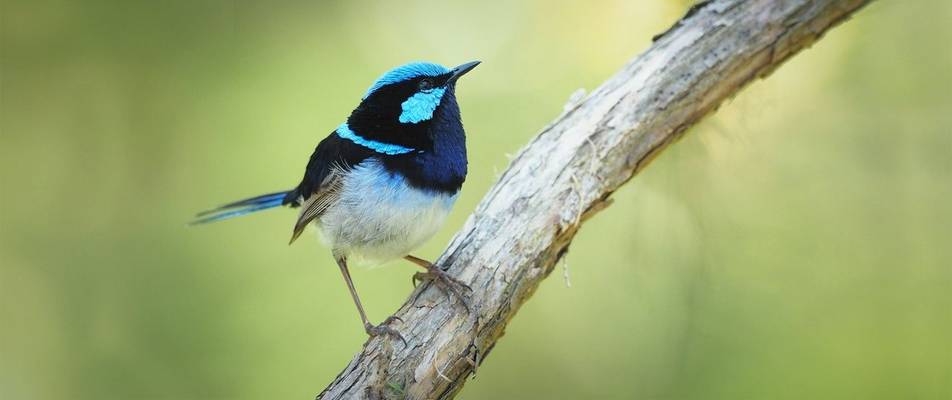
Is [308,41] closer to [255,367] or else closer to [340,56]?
[340,56]

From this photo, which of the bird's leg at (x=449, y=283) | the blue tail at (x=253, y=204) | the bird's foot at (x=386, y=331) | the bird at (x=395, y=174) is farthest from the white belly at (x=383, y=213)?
the blue tail at (x=253, y=204)

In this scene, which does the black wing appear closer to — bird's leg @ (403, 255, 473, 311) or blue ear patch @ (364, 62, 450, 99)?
blue ear patch @ (364, 62, 450, 99)

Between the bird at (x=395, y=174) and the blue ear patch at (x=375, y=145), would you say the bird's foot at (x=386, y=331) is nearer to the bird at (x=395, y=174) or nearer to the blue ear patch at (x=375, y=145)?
A: the bird at (x=395, y=174)

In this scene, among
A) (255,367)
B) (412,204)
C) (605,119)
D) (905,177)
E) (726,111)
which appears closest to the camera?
Answer: (412,204)

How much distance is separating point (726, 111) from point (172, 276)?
3324 millimetres

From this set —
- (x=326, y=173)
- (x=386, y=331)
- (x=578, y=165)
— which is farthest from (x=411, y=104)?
(x=386, y=331)

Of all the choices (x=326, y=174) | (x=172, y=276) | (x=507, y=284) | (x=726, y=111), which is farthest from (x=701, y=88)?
(x=172, y=276)

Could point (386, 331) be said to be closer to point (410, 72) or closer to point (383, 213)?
point (383, 213)

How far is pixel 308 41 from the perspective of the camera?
5219 mm

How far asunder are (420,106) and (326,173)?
46 centimetres

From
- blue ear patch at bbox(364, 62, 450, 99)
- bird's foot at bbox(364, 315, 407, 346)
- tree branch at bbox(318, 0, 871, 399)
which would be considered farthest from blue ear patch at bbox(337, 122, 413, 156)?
bird's foot at bbox(364, 315, 407, 346)

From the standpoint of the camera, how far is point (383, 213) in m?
2.95

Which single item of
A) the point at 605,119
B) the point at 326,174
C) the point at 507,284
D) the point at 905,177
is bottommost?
the point at 905,177

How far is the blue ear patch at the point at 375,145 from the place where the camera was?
303 cm
